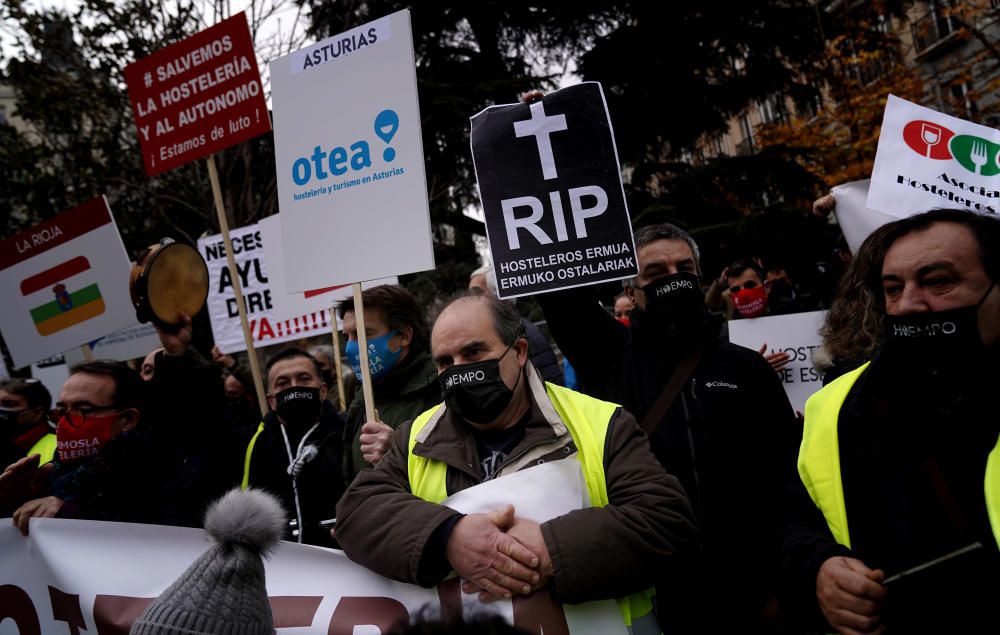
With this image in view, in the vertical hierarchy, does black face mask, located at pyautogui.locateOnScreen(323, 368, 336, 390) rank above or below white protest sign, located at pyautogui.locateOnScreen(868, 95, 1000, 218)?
below

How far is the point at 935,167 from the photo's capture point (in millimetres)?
3570

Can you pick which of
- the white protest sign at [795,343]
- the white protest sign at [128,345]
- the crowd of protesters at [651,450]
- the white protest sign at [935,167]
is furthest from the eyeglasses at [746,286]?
the white protest sign at [128,345]

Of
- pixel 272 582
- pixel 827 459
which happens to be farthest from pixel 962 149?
pixel 272 582

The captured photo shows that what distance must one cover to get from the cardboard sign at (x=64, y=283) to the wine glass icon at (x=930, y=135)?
14.4 ft

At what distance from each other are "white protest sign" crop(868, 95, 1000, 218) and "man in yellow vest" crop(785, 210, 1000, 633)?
1832 millimetres

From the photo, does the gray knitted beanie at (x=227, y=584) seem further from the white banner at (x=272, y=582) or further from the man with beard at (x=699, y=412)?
A: the man with beard at (x=699, y=412)

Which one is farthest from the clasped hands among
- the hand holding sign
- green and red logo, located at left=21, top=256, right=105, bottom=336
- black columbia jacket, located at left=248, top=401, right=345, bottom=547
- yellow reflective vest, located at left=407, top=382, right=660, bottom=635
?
green and red logo, located at left=21, top=256, right=105, bottom=336

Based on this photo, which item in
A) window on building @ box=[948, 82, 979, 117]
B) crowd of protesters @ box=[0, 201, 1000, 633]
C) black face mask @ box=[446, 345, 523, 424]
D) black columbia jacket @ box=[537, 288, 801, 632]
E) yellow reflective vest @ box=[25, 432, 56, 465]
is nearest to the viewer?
crowd of protesters @ box=[0, 201, 1000, 633]

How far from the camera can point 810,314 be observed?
160 inches

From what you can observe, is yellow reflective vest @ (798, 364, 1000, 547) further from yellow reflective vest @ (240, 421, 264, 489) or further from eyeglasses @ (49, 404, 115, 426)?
eyeglasses @ (49, 404, 115, 426)

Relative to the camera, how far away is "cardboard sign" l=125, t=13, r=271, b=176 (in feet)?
14.0

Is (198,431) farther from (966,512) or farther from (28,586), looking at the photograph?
(966,512)

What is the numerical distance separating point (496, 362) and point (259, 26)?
1114 centimetres

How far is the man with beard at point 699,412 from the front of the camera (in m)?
2.47
